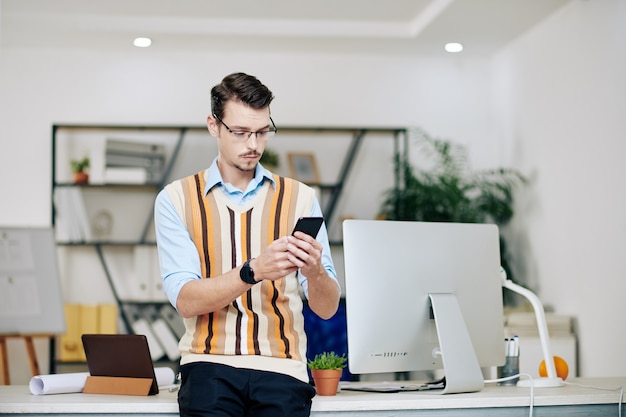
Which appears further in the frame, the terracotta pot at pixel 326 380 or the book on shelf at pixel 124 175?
the book on shelf at pixel 124 175

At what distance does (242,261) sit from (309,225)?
28 centimetres

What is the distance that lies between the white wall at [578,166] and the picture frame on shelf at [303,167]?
1253 millimetres

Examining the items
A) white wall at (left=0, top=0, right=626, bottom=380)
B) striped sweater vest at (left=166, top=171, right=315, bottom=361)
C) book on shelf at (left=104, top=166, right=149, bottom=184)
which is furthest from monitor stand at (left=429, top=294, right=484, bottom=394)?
book on shelf at (left=104, top=166, right=149, bottom=184)

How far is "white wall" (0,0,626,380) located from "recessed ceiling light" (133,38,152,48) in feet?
0.43

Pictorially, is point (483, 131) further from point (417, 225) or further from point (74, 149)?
point (417, 225)

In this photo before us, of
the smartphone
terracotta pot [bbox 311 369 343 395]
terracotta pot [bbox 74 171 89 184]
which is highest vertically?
terracotta pot [bbox 74 171 89 184]

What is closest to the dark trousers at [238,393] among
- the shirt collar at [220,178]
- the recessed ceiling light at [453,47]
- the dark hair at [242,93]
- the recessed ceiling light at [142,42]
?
the shirt collar at [220,178]

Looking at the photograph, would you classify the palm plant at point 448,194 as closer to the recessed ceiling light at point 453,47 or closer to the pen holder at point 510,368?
the recessed ceiling light at point 453,47

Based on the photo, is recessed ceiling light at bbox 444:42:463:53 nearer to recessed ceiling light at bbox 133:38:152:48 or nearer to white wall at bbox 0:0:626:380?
white wall at bbox 0:0:626:380

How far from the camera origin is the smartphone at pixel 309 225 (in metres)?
1.78

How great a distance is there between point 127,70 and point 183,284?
3729mm

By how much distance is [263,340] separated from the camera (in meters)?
1.95

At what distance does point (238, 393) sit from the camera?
6.23ft

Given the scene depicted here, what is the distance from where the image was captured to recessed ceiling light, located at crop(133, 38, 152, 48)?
201 inches
